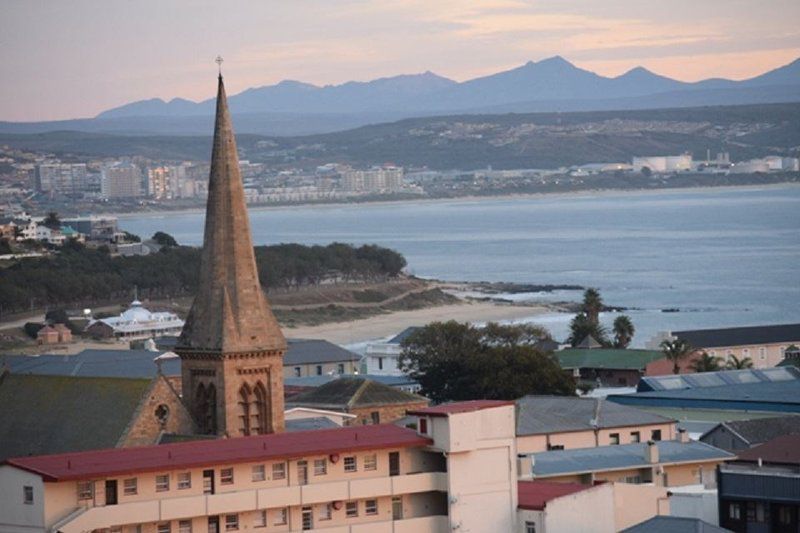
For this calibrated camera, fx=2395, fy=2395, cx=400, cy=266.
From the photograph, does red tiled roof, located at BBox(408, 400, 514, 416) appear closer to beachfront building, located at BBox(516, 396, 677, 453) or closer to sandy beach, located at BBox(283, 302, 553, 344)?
beachfront building, located at BBox(516, 396, 677, 453)

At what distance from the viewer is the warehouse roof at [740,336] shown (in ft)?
309

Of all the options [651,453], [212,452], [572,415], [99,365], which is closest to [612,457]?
[651,453]

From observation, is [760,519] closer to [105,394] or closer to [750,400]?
[105,394]

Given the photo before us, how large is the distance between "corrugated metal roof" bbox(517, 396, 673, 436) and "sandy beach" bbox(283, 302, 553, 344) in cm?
6463

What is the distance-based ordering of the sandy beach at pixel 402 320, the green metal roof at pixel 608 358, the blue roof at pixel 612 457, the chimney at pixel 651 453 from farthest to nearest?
1. the sandy beach at pixel 402 320
2. the green metal roof at pixel 608 358
3. the chimney at pixel 651 453
4. the blue roof at pixel 612 457

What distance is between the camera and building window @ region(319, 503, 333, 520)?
3831 centimetres

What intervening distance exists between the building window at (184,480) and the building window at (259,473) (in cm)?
123

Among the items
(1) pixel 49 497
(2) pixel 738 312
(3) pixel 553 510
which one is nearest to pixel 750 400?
(3) pixel 553 510

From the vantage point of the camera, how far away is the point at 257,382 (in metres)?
47.4

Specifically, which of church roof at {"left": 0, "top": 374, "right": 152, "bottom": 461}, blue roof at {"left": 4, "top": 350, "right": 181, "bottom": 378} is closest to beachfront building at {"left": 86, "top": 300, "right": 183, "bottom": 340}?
blue roof at {"left": 4, "top": 350, "right": 181, "bottom": 378}

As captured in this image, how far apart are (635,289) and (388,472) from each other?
430 feet

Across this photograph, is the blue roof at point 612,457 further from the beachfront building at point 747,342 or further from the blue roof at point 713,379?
the beachfront building at point 747,342

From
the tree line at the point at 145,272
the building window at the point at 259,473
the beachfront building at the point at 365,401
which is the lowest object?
the tree line at the point at 145,272

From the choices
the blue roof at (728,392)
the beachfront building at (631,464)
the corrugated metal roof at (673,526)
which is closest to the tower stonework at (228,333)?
the beachfront building at (631,464)
